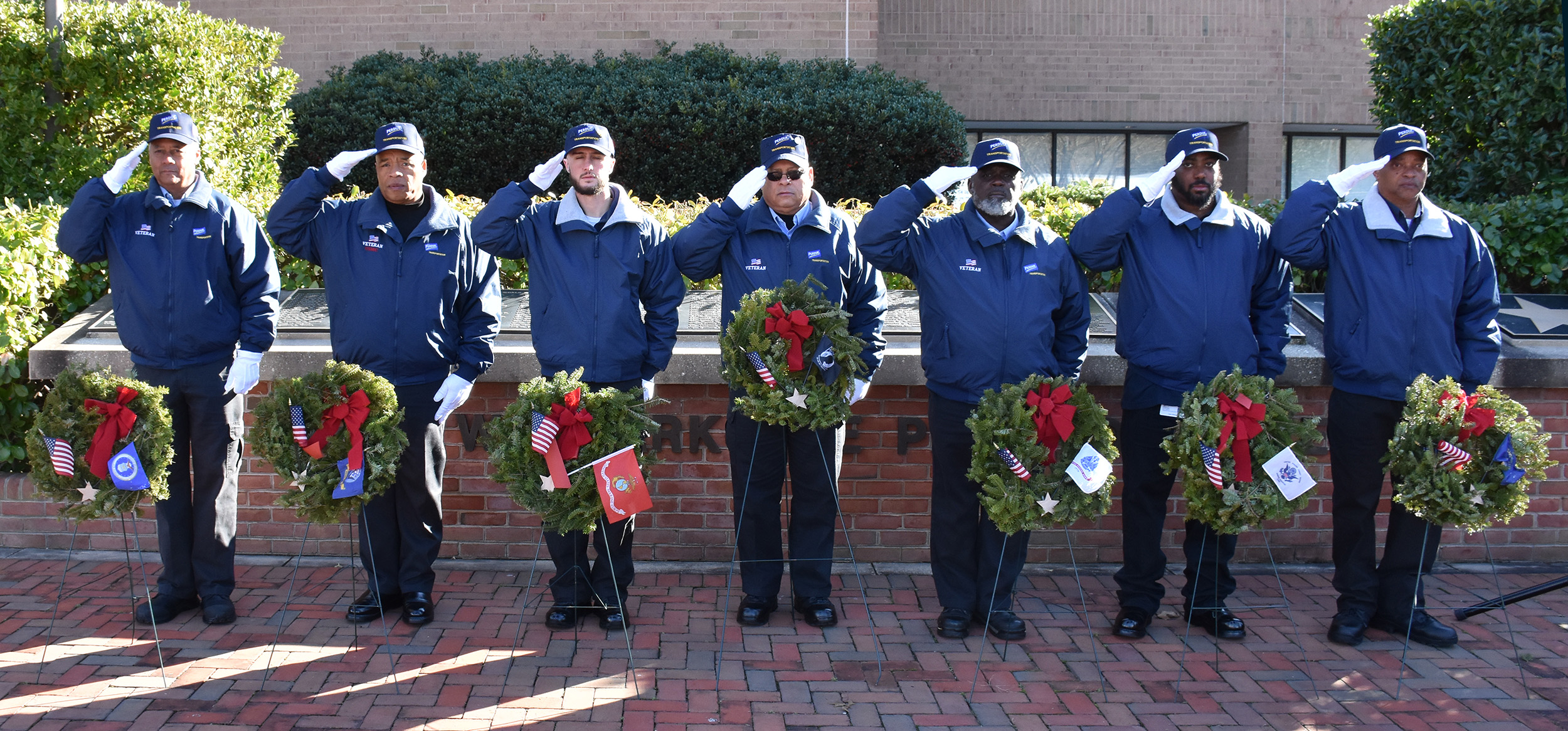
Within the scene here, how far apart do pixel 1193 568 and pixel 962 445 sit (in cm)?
120

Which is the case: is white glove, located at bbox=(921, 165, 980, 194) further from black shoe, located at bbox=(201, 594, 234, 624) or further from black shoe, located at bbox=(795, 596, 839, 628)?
black shoe, located at bbox=(201, 594, 234, 624)

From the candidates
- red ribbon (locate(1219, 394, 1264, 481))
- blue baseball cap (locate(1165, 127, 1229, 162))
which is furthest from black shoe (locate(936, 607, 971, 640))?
blue baseball cap (locate(1165, 127, 1229, 162))

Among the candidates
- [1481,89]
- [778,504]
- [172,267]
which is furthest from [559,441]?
[1481,89]

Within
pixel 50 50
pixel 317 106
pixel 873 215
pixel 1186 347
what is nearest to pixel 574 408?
pixel 873 215

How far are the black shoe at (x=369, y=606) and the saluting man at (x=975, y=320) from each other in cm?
240

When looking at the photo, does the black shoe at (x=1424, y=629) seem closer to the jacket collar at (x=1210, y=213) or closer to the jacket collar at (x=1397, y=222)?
the jacket collar at (x=1397, y=222)

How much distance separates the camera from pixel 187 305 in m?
4.61

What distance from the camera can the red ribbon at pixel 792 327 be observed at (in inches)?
169

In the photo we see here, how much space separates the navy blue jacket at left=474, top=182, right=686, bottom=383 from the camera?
15.2 feet

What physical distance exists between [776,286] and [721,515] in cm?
141

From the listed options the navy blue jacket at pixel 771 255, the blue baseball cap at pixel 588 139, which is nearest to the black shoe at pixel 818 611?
the navy blue jacket at pixel 771 255

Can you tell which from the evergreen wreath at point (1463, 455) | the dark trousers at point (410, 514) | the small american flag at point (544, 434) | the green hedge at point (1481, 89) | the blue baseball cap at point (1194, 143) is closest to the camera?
the small american flag at point (544, 434)

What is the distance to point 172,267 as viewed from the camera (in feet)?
15.2

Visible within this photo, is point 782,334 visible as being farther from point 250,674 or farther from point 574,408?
point 250,674
